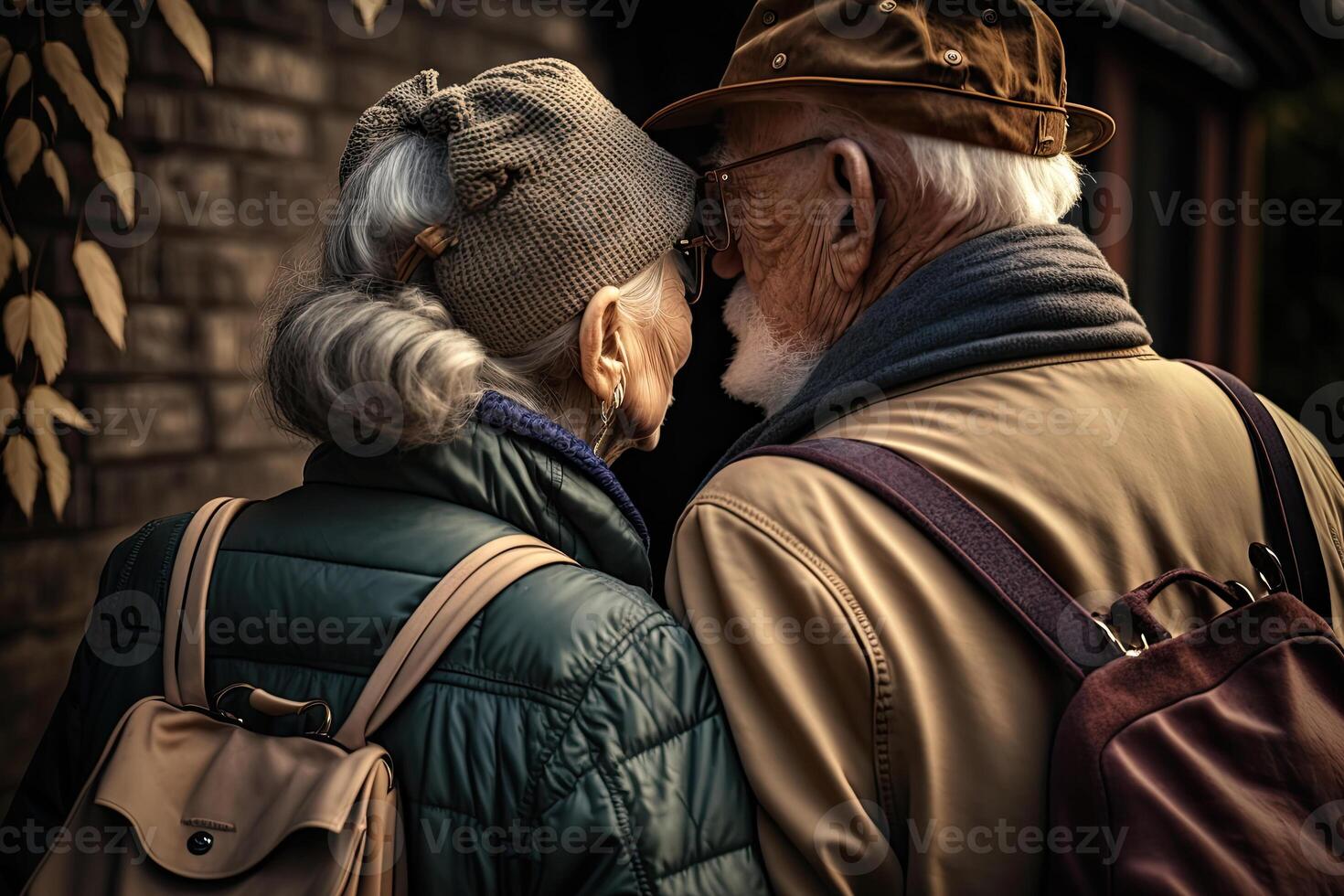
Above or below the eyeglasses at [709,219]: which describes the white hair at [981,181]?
above

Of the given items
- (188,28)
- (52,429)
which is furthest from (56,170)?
(52,429)

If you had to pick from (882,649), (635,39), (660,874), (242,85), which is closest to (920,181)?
(882,649)

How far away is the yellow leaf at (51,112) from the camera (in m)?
2.53

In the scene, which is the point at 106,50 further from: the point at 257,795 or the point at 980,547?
the point at 980,547

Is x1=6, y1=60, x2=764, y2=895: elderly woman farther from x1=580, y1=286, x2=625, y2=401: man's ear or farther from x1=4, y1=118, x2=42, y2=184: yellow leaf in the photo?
x1=4, y1=118, x2=42, y2=184: yellow leaf

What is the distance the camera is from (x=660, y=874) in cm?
106

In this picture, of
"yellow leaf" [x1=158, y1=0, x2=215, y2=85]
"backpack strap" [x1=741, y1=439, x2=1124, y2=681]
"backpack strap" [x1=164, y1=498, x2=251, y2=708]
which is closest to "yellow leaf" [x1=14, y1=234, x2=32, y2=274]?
"yellow leaf" [x1=158, y1=0, x2=215, y2=85]

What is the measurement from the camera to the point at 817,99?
1.61 meters

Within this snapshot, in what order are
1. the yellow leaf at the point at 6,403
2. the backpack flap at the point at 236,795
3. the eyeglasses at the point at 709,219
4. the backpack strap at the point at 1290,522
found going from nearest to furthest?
the backpack flap at the point at 236,795, the backpack strap at the point at 1290,522, the eyeglasses at the point at 709,219, the yellow leaf at the point at 6,403

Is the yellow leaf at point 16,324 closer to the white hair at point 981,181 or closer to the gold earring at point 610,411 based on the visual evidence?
the gold earring at point 610,411

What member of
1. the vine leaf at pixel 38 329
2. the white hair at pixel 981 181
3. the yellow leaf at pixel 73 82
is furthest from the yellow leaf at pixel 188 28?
the white hair at pixel 981 181

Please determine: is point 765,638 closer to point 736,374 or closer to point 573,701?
point 573,701

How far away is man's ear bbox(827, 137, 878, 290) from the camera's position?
1.60m

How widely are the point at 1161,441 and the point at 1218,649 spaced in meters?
0.31
